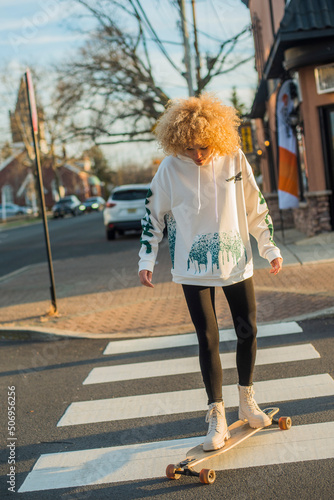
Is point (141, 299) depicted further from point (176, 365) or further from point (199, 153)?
point (199, 153)

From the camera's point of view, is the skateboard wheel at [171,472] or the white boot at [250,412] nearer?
the skateboard wheel at [171,472]

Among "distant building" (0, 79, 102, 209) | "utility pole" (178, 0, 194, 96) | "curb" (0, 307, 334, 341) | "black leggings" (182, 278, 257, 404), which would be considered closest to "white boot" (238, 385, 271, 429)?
"black leggings" (182, 278, 257, 404)

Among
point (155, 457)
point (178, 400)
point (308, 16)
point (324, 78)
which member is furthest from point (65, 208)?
point (155, 457)

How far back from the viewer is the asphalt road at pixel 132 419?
3379mm

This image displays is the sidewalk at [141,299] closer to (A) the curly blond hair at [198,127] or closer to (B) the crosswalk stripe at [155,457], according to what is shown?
(B) the crosswalk stripe at [155,457]

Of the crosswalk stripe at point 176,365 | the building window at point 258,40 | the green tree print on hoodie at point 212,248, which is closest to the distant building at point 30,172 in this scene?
the building window at point 258,40

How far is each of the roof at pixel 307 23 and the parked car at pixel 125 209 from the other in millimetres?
9642

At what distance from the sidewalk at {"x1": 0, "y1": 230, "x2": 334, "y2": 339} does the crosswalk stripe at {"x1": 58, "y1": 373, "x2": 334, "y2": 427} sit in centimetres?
222

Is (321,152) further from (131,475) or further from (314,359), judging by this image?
(131,475)

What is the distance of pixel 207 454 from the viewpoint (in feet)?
11.8

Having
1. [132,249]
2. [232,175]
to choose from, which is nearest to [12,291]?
[132,249]

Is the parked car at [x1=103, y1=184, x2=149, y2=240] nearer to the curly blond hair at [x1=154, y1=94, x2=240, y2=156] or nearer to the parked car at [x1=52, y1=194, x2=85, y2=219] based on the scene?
the curly blond hair at [x1=154, y1=94, x2=240, y2=156]

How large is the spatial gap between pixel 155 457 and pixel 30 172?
6822cm

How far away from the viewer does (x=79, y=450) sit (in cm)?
413
